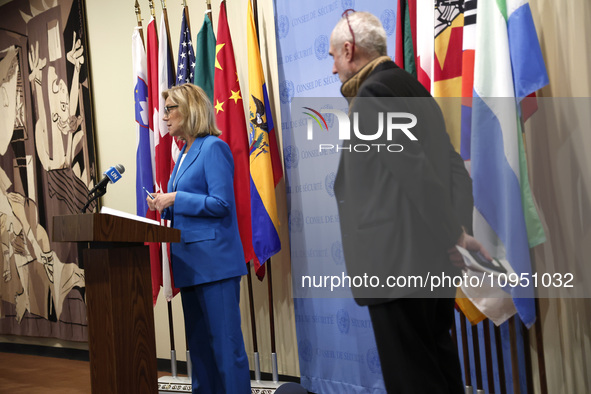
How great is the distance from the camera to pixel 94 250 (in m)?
2.18

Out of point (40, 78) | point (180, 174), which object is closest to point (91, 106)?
point (40, 78)

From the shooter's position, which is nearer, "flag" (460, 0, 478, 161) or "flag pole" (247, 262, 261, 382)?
"flag" (460, 0, 478, 161)

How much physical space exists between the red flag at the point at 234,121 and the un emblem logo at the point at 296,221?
0.27 meters

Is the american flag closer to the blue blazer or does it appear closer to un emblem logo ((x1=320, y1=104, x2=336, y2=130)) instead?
un emblem logo ((x1=320, y1=104, x2=336, y2=130))

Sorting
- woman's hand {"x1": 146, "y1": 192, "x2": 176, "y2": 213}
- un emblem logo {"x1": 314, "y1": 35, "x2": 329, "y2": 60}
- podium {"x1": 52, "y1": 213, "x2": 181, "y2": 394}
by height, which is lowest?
podium {"x1": 52, "y1": 213, "x2": 181, "y2": 394}

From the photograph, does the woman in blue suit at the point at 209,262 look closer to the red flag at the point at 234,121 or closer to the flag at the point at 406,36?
the red flag at the point at 234,121

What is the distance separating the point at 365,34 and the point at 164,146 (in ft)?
7.19

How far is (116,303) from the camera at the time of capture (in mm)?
2133

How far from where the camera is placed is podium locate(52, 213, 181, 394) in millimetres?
2078

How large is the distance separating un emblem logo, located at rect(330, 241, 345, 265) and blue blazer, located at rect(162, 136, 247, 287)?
0.87 metres

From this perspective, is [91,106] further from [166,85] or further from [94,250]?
[94,250]

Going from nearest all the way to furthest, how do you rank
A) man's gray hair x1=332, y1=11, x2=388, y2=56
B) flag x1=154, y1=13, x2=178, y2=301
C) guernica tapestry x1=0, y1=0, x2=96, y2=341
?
man's gray hair x1=332, y1=11, x2=388, y2=56, flag x1=154, y1=13, x2=178, y2=301, guernica tapestry x1=0, y1=0, x2=96, y2=341

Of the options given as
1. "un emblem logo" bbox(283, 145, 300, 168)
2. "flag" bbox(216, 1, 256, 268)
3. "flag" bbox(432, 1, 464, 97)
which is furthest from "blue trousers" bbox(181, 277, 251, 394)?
"flag" bbox(432, 1, 464, 97)

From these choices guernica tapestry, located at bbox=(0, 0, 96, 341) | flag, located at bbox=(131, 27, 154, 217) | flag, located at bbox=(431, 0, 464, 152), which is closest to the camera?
flag, located at bbox=(431, 0, 464, 152)
